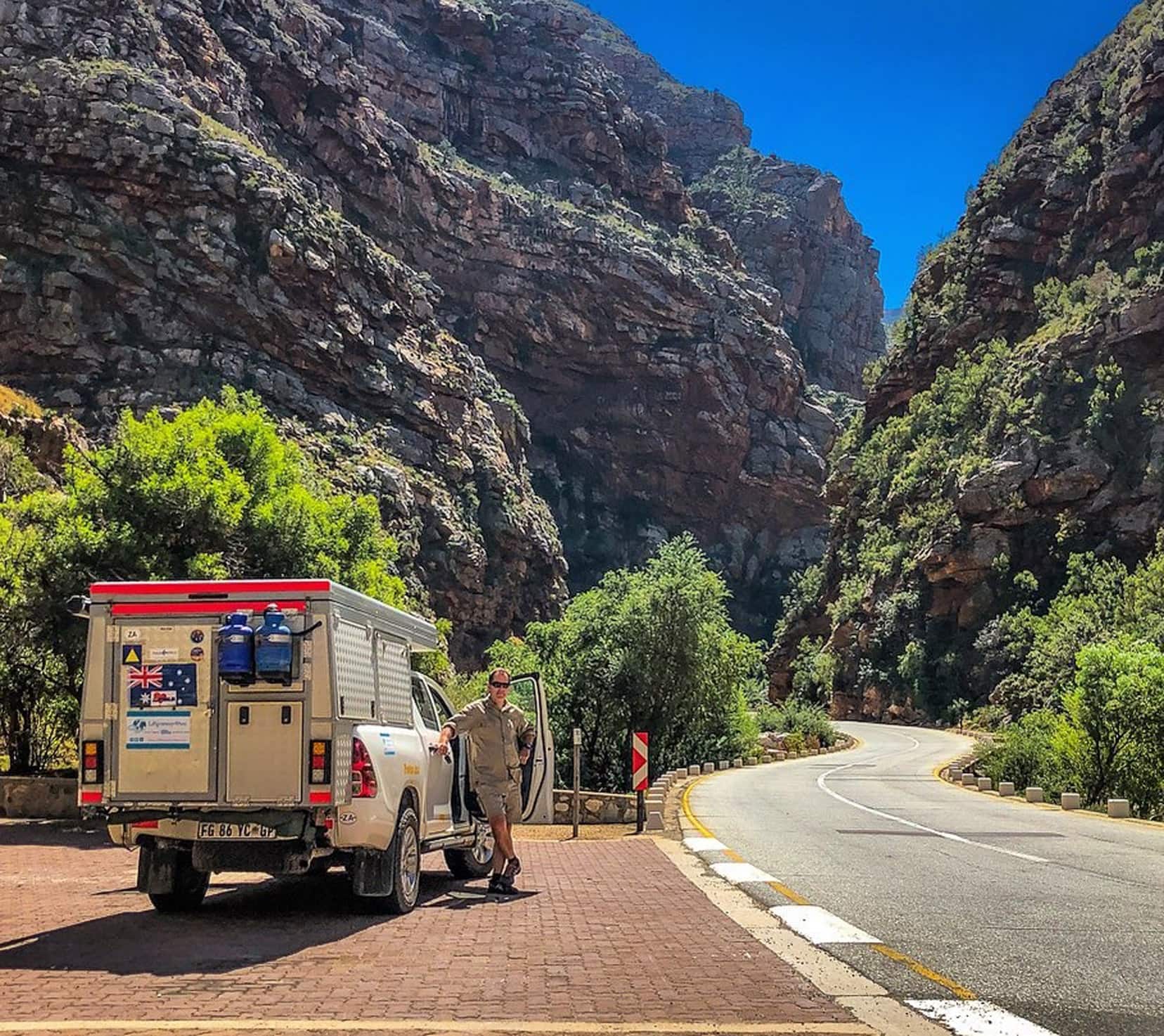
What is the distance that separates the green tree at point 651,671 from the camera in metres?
39.8

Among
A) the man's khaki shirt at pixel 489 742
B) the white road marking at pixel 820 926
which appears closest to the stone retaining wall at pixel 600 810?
the man's khaki shirt at pixel 489 742

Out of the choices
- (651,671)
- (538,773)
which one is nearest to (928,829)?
(538,773)

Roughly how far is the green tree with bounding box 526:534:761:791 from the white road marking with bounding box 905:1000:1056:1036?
3315 cm

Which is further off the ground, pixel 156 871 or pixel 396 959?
pixel 156 871

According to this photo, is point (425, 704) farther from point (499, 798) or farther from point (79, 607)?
point (79, 607)

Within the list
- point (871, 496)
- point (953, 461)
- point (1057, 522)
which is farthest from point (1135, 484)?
point (871, 496)

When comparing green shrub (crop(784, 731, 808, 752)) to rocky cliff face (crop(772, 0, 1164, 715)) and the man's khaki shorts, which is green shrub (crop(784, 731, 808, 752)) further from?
the man's khaki shorts

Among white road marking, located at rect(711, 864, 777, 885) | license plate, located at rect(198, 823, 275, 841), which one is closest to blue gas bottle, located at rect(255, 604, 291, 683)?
license plate, located at rect(198, 823, 275, 841)

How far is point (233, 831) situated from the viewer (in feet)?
27.3

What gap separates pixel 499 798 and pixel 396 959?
3.08 m

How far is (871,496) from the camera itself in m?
96.6

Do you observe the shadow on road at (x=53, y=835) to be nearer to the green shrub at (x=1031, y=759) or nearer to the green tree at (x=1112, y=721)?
the green shrub at (x=1031, y=759)

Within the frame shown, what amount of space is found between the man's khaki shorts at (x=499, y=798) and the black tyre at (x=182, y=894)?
2337mm

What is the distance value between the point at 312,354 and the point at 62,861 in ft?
208
